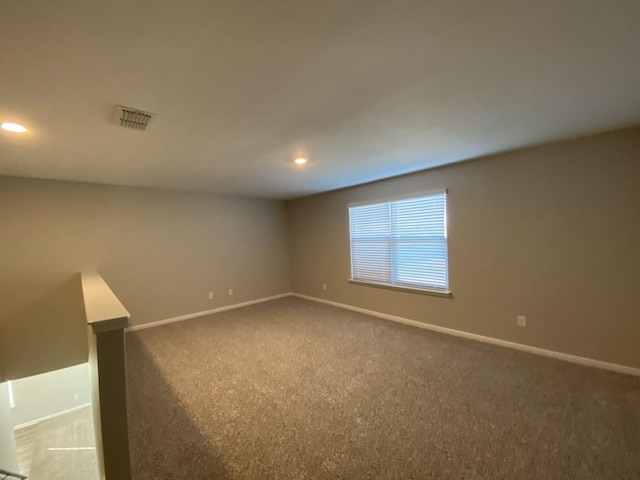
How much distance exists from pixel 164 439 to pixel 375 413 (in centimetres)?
150

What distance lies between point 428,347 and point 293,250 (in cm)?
363

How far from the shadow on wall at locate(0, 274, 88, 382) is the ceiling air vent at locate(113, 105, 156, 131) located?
3.08 meters

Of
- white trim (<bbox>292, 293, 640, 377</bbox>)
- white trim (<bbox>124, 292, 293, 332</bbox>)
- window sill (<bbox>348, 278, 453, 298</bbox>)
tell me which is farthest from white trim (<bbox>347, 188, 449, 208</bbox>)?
white trim (<bbox>124, 292, 293, 332</bbox>)

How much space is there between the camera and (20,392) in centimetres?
528

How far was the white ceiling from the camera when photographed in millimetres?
1109

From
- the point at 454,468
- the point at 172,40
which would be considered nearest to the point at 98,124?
the point at 172,40

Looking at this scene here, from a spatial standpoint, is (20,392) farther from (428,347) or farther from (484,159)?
(484,159)

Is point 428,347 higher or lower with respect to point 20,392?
higher

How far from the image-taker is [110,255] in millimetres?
4191

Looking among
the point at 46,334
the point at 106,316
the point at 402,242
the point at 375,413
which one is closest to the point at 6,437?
the point at 46,334

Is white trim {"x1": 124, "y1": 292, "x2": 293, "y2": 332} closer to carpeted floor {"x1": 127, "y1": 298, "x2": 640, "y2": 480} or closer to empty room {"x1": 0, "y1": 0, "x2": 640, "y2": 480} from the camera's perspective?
empty room {"x1": 0, "y1": 0, "x2": 640, "y2": 480}

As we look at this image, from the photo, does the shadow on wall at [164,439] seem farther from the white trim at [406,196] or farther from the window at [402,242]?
the white trim at [406,196]

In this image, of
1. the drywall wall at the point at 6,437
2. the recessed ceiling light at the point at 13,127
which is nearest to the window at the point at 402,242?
the recessed ceiling light at the point at 13,127

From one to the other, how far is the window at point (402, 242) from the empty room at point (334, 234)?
0.11 ft
